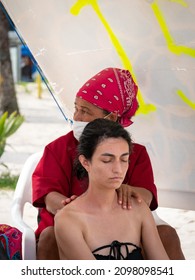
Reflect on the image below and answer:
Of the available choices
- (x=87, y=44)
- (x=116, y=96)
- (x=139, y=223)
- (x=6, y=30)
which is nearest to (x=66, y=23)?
(x=87, y=44)

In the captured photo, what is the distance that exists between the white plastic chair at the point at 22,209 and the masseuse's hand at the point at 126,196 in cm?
49

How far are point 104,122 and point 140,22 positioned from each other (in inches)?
44.8

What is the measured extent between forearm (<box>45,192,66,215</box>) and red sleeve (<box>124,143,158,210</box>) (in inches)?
14.6

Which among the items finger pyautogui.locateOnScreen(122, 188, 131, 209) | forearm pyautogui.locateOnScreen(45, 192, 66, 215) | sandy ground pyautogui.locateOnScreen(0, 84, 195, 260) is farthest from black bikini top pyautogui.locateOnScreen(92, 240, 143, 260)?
sandy ground pyautogui.locateOnScreen(0, 84, 195, 260)

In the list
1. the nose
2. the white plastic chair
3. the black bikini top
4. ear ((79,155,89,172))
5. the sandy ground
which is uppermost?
the nose

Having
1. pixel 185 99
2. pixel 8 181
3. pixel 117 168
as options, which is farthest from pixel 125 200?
pixel 8 181

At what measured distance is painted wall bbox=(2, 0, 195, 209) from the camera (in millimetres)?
4172

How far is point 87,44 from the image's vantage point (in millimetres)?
4324

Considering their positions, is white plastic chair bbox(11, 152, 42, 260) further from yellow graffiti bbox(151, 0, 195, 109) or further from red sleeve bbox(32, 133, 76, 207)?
yellow graffiti bbox(151, 0, 195, 109)

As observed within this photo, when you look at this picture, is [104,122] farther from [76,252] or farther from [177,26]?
[177,26]

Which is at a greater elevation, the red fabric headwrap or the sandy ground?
the red fabric headwrap

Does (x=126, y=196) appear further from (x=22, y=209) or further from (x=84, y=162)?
(x=22, y=209)
